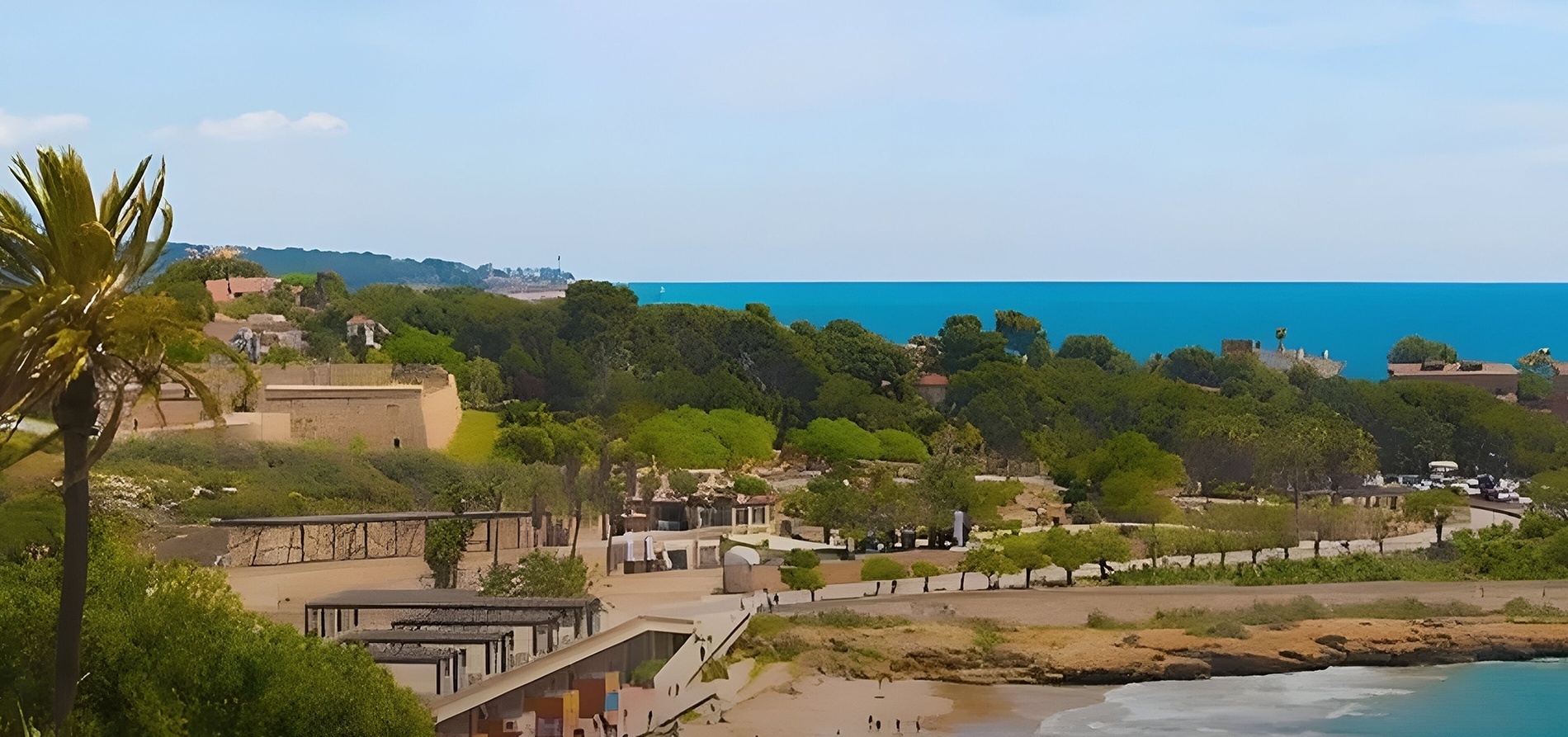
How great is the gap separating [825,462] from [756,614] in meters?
Result: 27.8

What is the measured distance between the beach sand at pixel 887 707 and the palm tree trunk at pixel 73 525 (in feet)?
49.0

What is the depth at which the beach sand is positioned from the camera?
2975cm

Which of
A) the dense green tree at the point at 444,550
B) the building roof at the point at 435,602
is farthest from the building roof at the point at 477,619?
the dense green tree at the point at 444,550

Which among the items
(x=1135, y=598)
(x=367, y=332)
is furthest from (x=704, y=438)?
(x=1135, y=598)

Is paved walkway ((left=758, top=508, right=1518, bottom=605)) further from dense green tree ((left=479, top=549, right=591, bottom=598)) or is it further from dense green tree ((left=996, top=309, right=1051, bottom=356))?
dense green tree ((left=996, top=309, right=1051, bottom=356))

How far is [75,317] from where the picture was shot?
13.4 meters

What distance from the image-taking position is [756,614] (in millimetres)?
36844

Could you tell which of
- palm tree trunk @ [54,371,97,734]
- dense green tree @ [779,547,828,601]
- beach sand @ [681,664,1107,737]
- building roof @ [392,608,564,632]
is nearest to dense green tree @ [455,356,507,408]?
dense green tree @ [779,547,828,601]

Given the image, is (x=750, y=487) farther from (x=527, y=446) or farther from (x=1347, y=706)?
(x=1347, y=706)

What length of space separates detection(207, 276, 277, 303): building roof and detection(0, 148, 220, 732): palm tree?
73711 mm

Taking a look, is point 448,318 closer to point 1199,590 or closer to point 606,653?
point 1199,590

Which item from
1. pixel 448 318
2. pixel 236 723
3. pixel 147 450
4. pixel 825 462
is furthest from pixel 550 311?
pixel 236 723

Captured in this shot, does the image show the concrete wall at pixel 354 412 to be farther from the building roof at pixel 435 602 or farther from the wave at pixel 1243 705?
the wave at pixel 1243 705

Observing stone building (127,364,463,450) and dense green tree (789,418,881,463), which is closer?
stone building (127,364,463,450)
